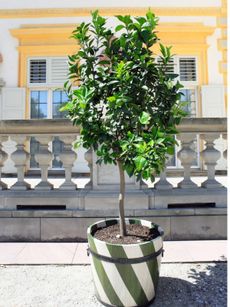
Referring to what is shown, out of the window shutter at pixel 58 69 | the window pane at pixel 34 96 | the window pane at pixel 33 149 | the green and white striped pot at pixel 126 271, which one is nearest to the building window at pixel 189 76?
the window shutter at pixel 58 69

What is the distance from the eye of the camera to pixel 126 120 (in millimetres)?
2146

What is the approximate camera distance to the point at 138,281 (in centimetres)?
205

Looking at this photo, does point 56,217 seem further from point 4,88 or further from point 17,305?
point 4,88

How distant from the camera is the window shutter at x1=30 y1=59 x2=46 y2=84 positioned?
24.8ft

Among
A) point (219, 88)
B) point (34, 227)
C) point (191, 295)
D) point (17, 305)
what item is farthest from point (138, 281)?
point (219, 88)

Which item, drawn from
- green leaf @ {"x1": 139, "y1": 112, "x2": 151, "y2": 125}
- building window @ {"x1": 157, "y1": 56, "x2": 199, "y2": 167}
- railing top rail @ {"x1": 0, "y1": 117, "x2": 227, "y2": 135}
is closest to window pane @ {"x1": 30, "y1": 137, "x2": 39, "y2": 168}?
railing top rail @ {"x1": 0, "y1": 117, "x2": 227, "y2": 135}

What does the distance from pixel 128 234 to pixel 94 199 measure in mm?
1041

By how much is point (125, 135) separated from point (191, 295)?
1.42m

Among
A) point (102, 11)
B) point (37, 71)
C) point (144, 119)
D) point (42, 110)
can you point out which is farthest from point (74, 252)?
point (102, 11)

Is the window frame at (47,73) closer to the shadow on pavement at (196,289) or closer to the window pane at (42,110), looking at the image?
the window pane at (42,110)

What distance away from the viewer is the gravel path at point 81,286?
2189 millimetres

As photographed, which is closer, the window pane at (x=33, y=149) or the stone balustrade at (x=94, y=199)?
the stone balustrade at (x=94, y=199)

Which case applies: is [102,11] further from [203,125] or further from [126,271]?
[126,271]

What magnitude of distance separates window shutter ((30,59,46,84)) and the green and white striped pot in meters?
6.36
